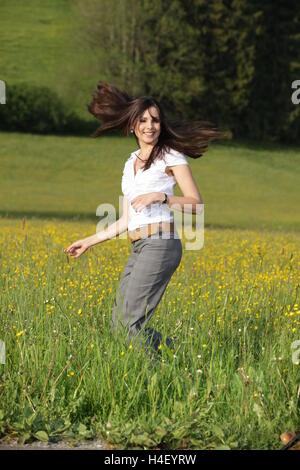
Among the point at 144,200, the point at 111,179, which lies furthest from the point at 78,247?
the point at 111,179

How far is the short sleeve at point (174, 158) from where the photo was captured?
18.4ft

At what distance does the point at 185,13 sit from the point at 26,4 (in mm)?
16940

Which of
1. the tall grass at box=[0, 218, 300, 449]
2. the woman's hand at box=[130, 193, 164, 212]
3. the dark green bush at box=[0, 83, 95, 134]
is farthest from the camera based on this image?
the dark green bush at box=[0, 83, 95, 134]

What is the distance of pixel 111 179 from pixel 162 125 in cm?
3015

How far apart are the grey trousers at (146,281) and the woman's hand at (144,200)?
0.32 metres

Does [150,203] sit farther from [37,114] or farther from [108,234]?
[37,114]

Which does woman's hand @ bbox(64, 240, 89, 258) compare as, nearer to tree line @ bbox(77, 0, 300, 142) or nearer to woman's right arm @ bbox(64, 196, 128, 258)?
woman's right arm @ bbox(64, 196, 128, 258)

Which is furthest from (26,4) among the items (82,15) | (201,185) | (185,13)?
(201,185)

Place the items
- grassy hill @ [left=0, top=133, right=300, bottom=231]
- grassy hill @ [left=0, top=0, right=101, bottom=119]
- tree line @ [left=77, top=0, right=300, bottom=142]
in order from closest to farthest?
grassy hill @ [left=0, top=133, right=300, bottom=231] < tree line @ [left=77, top=0, right=300, bottom=142] < grassy hill @ [left=0, top=0, right=101, bottom=119]

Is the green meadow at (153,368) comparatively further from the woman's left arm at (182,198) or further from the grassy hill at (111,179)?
the grassy hill at (111,179)

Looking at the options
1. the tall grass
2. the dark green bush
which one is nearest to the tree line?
the dark green bush

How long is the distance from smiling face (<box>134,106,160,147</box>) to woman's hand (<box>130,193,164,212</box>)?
1.70 feet

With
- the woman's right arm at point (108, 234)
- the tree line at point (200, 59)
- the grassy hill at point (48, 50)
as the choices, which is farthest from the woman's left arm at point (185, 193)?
the tree line at point (200, 59)

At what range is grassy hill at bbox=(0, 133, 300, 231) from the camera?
27.5 m
